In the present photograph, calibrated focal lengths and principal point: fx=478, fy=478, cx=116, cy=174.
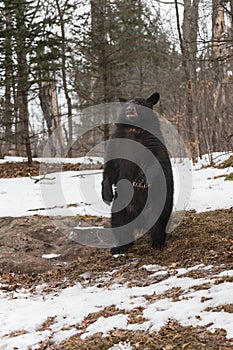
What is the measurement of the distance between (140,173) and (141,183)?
0.12 metres

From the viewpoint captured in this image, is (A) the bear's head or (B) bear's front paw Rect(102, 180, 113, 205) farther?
(B) bear's front paw Rect(102, 180, 113, 205)

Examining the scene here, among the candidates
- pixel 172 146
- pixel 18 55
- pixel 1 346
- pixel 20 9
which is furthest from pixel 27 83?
pixel 1 346

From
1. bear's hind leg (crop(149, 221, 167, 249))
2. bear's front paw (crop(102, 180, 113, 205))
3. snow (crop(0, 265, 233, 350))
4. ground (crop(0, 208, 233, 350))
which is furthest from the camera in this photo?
bear's front paw (crop(102, 180, 113, 205))

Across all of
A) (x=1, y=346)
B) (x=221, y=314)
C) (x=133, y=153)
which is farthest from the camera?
(x=133, y=153)

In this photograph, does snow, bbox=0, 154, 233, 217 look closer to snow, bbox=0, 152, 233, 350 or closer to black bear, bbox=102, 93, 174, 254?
black bear, bbox=102, 93, 174, 254

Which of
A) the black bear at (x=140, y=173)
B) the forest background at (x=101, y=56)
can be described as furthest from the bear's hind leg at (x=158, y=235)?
the forest background at (x=101, y=56)

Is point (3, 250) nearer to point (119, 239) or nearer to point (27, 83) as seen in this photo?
point (119, 239)

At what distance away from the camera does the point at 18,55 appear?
15836 millimetres

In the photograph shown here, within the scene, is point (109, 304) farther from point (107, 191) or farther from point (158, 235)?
point (107, 191)

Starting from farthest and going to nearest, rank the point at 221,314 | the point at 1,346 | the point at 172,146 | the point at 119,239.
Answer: the point at 172,146
the point at 119,239
the point at 1,346
the point at 221,314

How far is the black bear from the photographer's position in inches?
218

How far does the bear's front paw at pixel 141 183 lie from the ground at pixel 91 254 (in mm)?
793

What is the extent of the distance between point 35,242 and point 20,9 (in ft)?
37.4

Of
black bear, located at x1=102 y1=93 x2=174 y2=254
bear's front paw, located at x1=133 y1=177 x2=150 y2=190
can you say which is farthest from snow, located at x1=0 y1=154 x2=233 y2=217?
bear's front paw, located at x1=133 y1=177 x2=150 y2=190
